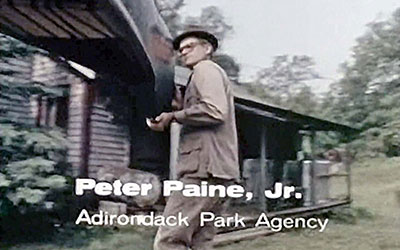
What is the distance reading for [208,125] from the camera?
124cm

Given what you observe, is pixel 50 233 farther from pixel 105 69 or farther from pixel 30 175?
pixel 105 69

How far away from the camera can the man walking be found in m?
1.24

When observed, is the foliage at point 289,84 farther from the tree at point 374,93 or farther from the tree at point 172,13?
the tree at point 172,13

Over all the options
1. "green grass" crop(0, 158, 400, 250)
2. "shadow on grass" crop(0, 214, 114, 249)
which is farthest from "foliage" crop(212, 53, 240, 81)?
"shadow on grass" crop(0, 214, 114, 249)

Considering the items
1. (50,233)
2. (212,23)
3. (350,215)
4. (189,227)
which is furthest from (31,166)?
(350,215)

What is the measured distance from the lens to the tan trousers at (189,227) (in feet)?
4.12

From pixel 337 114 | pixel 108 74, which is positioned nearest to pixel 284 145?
pixel 337 114

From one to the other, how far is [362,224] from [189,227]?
1.34 feet

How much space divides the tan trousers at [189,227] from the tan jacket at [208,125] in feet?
0.11

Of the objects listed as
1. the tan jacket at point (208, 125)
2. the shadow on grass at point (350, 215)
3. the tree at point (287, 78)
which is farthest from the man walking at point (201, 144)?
the shadow on grass at point (350, 215)

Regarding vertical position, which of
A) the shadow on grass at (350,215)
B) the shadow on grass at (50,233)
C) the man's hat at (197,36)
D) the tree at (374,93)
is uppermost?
the man's hat at (197,36)

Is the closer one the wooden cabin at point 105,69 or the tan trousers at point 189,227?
the tan trousers at point 189,227

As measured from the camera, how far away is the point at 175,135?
1.30 metres

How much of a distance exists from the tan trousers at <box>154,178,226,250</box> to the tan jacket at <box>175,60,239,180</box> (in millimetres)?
32
